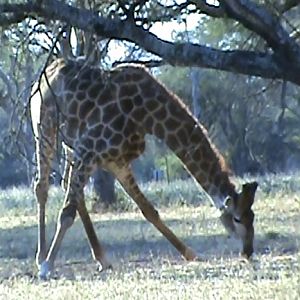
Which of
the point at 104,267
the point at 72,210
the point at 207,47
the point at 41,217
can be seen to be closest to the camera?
the point at 207,47

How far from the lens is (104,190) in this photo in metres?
21.3

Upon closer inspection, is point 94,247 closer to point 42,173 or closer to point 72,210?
point 72,210

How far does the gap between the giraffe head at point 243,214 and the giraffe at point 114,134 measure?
10 millimetres

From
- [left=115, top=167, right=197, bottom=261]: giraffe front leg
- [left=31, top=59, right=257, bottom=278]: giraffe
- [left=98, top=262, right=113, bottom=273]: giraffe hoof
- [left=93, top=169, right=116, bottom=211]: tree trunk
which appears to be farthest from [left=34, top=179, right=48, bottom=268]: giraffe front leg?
[left=93, top=169, right=116, bottom=211]: tree trunk

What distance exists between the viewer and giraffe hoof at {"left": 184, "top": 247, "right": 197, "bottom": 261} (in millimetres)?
11766

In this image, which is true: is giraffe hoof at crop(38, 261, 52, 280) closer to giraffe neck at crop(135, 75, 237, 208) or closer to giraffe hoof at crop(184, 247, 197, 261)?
giraffe hoof at crop(184, 247, 197, 261)

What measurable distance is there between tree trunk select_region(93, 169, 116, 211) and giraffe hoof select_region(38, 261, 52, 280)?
9392 mm

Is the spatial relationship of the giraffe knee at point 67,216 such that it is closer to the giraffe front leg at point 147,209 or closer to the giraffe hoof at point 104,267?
the giraffe hoof at point 104,267

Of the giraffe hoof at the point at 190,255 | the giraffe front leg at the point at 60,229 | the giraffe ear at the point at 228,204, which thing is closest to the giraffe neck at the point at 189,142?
the giraffe ear at the point at 228,204

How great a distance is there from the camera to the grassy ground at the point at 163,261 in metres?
8.59

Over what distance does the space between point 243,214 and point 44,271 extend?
211 centimetres

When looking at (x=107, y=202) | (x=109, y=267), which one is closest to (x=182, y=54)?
(x=109, y=267)

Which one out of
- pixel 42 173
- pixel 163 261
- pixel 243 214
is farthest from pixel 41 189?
pixel 243 214

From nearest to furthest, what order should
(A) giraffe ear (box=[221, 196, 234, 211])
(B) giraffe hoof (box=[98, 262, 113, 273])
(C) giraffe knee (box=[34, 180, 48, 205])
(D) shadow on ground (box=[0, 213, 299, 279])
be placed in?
(B) giraffe hoof (box=[98, 262, 113, 273]) → (A) giraffe ear (box=[221, 196, 234, 211]) → (D) shadow on ground (box=[0, 213, 299, 279]) → (C) giraffe knee (box=[34, 180, 48, 205])
